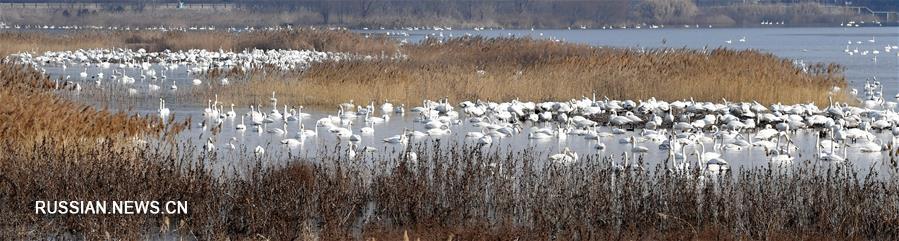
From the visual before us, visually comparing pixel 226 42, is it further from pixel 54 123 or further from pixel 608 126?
pixel 54 123

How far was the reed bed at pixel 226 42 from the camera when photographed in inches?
1382

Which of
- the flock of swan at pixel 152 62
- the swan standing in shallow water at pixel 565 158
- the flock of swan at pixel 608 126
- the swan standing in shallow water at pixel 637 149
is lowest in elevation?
the flock of swan at pixel 152 62

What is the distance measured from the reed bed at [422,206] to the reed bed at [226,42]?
23975mm

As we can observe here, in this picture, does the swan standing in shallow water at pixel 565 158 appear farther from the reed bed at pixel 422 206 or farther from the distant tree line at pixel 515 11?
the distant tree line at pixel 515 11

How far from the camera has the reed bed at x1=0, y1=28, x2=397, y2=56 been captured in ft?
115

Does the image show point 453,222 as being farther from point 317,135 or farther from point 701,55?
point 701,55

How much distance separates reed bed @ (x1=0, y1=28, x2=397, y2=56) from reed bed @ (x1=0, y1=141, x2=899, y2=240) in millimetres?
23975

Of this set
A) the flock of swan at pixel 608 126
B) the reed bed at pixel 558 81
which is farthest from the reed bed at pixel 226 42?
the flock of swan at pixel 608 126

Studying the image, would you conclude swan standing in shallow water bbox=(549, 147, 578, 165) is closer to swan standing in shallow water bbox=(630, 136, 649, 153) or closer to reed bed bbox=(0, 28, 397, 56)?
swan standing in shallow water bbox=(630, 136, 649, 153)

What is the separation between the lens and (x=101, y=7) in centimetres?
8700

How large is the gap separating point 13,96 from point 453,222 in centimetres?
565

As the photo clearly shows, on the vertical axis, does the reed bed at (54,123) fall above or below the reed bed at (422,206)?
above

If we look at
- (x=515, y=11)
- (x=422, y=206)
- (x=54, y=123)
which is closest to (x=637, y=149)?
(x=422, y=206)

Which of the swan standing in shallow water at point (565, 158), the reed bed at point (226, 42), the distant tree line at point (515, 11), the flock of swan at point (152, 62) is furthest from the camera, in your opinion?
the distant tree line at point (515, 11)
